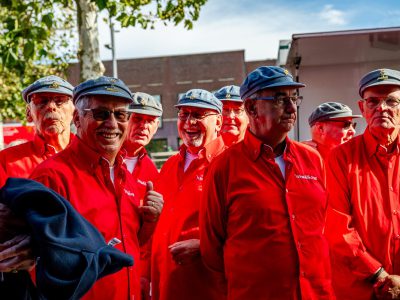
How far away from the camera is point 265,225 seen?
2836mm

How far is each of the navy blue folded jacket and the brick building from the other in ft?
122

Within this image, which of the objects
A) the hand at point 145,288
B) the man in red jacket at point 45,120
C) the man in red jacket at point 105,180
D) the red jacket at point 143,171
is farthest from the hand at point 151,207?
the man in red jacket at point 45,120

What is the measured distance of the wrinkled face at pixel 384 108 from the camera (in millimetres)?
3594

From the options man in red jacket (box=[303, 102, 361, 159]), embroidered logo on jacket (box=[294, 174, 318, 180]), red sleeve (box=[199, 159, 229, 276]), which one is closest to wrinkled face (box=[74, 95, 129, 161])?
red sleeve (box=[199, 159, 229, 276])

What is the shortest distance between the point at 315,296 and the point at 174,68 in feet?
127

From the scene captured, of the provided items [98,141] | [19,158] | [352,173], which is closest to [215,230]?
[98,141]

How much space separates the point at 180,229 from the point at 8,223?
7.37 ft

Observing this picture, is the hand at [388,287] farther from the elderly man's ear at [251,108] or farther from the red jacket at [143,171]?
the red jacket at [143,171]

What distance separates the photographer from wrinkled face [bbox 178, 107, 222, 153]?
432 centimetres

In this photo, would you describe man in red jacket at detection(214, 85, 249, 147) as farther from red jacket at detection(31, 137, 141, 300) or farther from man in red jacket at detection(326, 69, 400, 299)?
red jacket at detection(31, 137, 141, 300)

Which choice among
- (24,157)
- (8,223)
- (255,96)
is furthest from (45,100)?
(8,223)

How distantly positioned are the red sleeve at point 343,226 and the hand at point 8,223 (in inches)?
93.5

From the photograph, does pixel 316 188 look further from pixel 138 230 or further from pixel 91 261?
pixel 91 261

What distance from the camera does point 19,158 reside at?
13.6 ft
